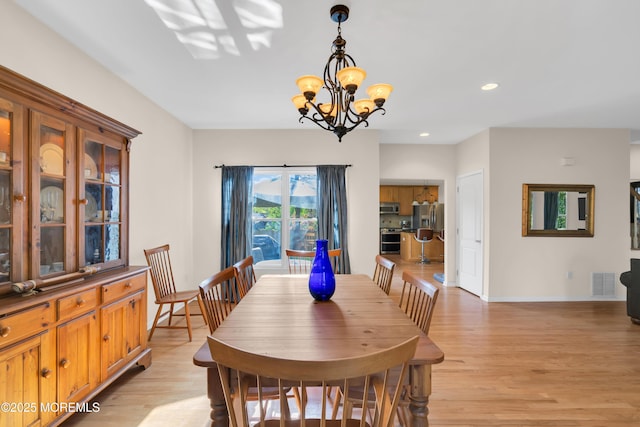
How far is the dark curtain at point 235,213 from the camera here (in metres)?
4.57

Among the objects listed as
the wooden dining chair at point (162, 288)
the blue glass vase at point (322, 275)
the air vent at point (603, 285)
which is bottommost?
the air vent at point (603, 285)

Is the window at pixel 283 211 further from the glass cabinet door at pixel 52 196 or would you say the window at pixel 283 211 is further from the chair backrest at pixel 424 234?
the chair backrest at pixel 424 234

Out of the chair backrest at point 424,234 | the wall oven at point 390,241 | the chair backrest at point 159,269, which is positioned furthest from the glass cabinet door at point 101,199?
the wall oven at point 390,241

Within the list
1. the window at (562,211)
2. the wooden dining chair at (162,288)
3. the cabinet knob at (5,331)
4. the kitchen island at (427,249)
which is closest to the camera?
the cabinet knob at (5,331)

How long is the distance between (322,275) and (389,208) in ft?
28.0

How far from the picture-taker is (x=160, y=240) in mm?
3746

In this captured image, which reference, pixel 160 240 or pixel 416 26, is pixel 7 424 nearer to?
pixel 160 240

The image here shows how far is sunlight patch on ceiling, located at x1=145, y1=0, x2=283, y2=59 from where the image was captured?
1.91 metres

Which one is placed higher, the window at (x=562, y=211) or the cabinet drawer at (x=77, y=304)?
the window at (x=562, y=211)

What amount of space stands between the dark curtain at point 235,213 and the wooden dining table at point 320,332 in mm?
2529

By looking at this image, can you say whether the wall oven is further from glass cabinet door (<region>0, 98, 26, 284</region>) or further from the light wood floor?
glass cabinet door (<region>0, 98, 26, 284</region>)

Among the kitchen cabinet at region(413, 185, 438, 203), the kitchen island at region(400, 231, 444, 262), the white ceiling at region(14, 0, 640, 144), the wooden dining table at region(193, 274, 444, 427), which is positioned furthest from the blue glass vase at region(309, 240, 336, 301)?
the kitchen cabinet at region(413, 185, 438, 203)

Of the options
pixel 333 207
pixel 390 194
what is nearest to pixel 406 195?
pixel 390 194

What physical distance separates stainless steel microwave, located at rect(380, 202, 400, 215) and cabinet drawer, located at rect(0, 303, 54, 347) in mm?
9117
